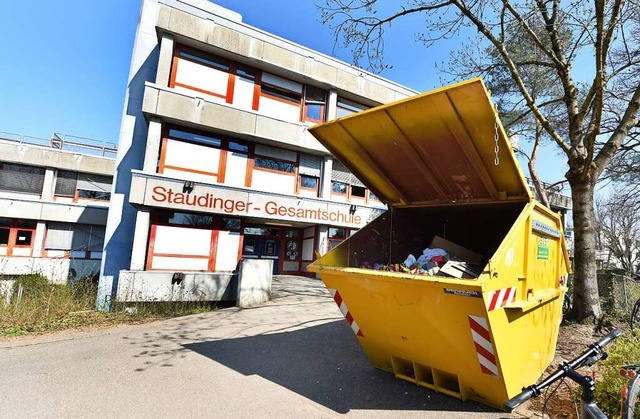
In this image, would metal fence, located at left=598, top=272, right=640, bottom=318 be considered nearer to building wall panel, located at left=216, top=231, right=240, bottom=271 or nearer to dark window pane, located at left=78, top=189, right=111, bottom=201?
building wall panel, located at left=216, top=231, right=240, bottom=271

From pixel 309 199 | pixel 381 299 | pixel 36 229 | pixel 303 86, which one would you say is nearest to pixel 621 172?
pixel 309 199

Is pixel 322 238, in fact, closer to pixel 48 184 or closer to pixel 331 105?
pixel 331 105

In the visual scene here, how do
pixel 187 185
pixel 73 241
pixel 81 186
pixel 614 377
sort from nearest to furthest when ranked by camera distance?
pixel 614 377
pixel 187 185
pixel 73 241
pixel 81 186

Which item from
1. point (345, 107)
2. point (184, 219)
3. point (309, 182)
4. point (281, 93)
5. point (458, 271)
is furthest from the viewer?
point (345, 107)

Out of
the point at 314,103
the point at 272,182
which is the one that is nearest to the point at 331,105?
the point at 314,103

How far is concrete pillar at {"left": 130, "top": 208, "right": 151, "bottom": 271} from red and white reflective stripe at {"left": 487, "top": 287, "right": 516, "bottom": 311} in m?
10.7

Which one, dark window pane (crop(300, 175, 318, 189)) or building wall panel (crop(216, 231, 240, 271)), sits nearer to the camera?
building wall panel (crop(216, 231, 240, 271))

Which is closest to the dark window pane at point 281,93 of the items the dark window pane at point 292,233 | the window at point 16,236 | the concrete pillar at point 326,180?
the concrete pillar at point 326,180

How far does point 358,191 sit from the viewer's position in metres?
16.0

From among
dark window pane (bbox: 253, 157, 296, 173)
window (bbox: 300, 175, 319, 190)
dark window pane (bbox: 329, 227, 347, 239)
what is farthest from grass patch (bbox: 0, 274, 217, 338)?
dark window pane (bbox: 329, 227, 347, 239)

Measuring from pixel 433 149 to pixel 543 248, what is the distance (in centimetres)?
171

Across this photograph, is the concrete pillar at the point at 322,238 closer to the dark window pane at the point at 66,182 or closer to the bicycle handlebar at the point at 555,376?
the bicycle handlebar at the point at 555,376

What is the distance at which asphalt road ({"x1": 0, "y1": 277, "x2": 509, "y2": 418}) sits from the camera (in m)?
3.54

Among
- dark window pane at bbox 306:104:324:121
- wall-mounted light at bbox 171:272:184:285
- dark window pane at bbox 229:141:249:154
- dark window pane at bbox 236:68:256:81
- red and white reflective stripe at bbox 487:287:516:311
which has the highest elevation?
dark window pane at bbox 236:68:256:81
